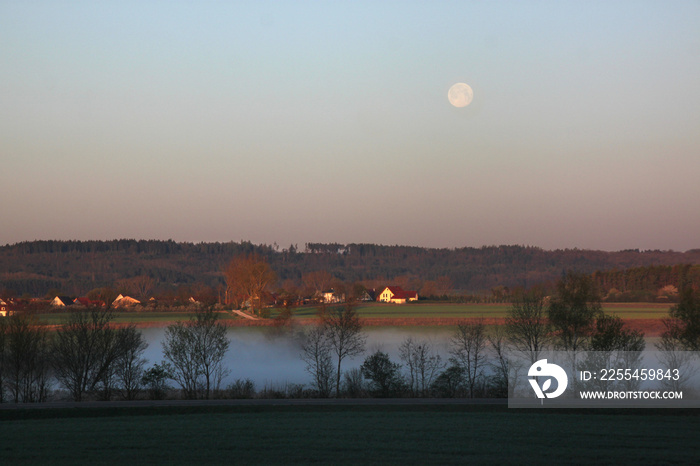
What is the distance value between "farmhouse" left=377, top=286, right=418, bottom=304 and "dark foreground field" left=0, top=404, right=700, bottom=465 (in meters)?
102

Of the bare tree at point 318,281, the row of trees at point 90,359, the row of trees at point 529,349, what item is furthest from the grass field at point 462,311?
the bare tree at point 318,281

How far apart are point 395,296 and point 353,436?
11199 centimetres

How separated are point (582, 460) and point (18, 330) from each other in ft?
144

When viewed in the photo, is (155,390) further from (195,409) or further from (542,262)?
(542,262)

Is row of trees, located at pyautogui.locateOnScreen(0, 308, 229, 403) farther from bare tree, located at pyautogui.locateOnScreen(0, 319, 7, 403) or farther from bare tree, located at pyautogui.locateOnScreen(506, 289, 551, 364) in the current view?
bare tree, located at pyautogui.locateOnScreen(506, 289, 551, 364)

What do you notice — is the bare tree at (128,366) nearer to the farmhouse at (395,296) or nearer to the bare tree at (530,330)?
the bare tree at (530,330)

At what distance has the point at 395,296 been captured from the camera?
13488 centimetres

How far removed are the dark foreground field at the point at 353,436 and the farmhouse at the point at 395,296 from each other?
10198 centimetres

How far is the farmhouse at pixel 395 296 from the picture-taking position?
13288 cm

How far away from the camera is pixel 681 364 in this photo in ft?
158

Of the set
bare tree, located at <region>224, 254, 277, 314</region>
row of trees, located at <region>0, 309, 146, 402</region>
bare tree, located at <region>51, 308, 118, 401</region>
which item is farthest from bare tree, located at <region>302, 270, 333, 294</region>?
row of trees, located at <region>0, 309, 146, 402</region>

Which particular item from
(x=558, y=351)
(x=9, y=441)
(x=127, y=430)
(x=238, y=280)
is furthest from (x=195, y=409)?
(x=238, y=280)

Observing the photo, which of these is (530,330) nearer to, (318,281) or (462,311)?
(462,311)

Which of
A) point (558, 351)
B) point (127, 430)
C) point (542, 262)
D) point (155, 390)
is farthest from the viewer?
point (542, 262)
